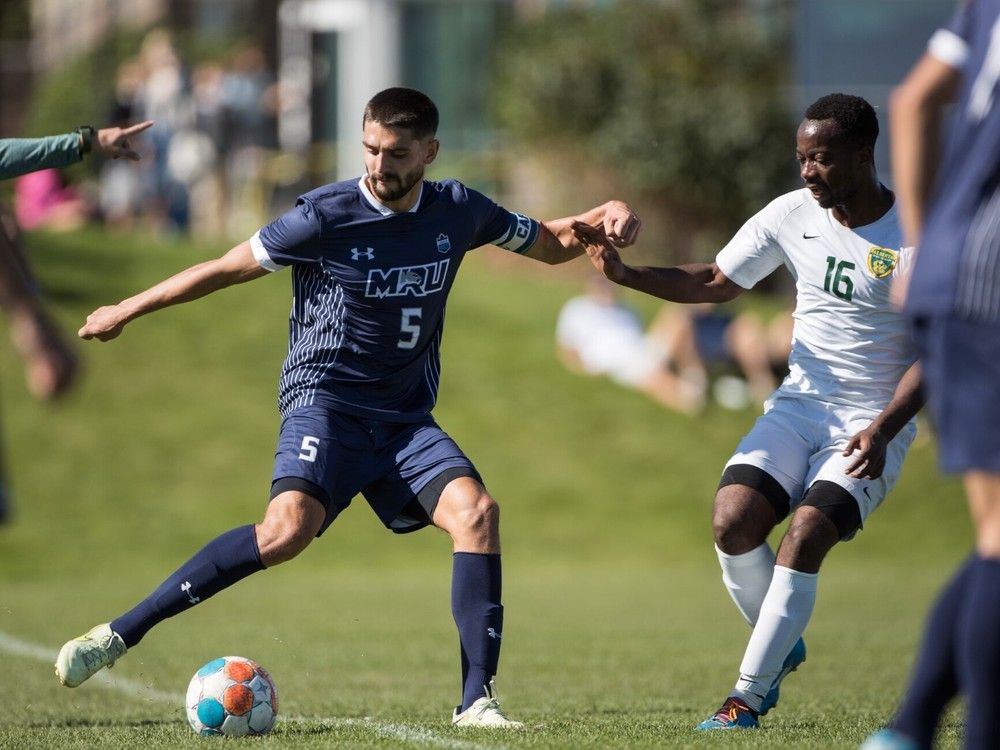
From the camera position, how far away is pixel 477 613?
649 centimetres

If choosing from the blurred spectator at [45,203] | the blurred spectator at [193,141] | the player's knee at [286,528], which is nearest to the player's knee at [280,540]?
the player's knee at [286,528]

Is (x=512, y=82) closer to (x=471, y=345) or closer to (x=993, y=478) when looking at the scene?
(x=471, y=345)

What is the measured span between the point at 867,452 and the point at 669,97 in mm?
23770

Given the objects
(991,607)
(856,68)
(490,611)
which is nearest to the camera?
(991,607)

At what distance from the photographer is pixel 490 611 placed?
6492 mm

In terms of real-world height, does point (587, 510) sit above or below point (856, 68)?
below

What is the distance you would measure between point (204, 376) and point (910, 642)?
12.8m

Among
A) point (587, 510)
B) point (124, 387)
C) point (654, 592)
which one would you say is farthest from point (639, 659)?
point (124, 387)

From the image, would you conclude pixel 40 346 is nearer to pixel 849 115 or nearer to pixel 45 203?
pixel 849 115

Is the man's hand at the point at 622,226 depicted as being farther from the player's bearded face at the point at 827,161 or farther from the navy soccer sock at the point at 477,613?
the navy soccer sock at the point at 477,613

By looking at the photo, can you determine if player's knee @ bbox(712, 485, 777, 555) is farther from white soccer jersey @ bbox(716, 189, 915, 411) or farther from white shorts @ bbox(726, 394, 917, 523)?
white soccer jersey @ bbox(716, 189, 915, 411)

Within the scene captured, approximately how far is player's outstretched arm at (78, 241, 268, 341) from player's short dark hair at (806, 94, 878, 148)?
2.31m

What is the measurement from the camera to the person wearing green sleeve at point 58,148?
6945 mm

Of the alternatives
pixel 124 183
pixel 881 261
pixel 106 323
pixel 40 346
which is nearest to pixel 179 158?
pixel 124 183
